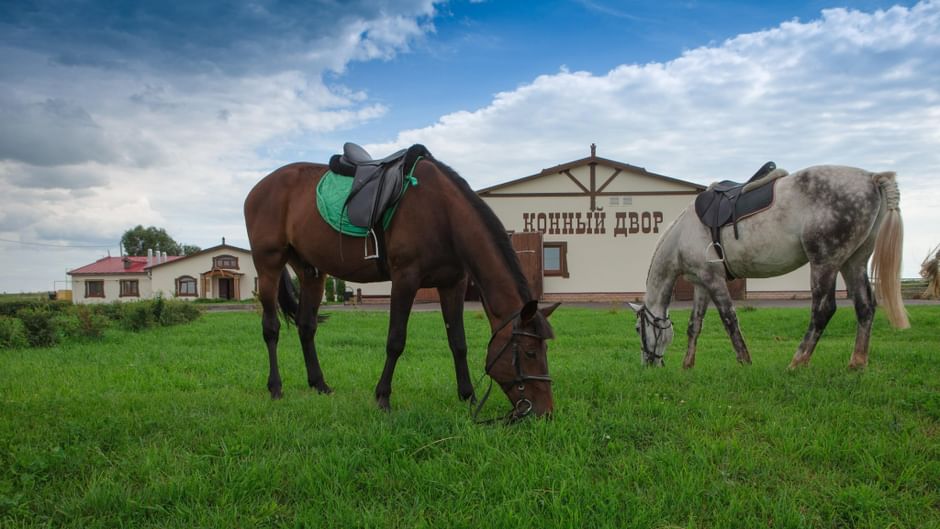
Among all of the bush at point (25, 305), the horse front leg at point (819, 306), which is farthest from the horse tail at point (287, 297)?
the bush at point (25, 305)

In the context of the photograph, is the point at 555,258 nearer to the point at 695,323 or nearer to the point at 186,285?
the point at 695,323

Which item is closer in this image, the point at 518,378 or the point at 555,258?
the point at 518,378

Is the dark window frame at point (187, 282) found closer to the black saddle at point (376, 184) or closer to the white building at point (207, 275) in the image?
the white building at point (207, 275)

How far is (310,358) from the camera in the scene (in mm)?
6188

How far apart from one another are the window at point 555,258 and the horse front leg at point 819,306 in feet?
Answer: 62.8

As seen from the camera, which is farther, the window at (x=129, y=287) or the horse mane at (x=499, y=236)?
the window at (x=129, y=287)

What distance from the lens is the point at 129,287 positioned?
4688cm

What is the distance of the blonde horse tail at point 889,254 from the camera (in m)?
6.12

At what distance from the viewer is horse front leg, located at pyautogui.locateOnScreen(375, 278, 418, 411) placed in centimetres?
493

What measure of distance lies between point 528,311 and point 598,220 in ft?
72.7

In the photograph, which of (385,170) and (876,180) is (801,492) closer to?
(385,170)

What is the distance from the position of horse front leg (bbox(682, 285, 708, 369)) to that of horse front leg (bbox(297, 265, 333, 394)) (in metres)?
4.56

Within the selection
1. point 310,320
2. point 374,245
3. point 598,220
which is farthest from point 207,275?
point 374,245

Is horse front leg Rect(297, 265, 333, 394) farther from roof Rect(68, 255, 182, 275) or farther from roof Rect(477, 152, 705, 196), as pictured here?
roof Rect(68, 255, 182, 275)
